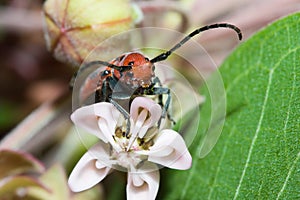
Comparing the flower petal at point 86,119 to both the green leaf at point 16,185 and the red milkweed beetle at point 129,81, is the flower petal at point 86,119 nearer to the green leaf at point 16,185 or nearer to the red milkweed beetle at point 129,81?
the red milkweed beetle at point 129,81

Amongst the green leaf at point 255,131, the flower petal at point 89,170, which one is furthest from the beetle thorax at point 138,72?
the green leaf at point 255,131

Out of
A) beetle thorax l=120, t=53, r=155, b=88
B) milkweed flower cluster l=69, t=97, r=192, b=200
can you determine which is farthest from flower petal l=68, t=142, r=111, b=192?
beetle thorax l=120, t=53, r=155, b=88

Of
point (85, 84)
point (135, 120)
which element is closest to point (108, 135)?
point (135, 120)

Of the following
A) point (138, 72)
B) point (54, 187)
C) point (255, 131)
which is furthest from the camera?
point (54, 187)

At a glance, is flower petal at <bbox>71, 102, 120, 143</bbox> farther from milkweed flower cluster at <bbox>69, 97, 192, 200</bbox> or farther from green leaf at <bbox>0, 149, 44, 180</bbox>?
green leaf at <bbox>0, 149, 44, 180</bbox>

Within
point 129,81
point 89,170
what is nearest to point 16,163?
point 89,170

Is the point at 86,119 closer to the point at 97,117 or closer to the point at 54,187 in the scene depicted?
the point at 97,117
